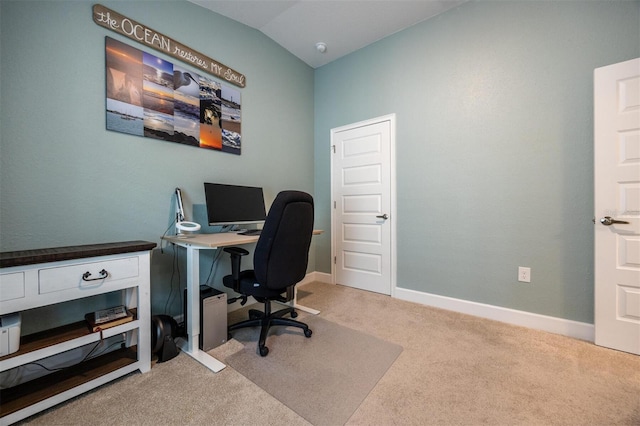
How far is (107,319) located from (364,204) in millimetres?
2529

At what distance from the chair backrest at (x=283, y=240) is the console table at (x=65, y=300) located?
0.71 m

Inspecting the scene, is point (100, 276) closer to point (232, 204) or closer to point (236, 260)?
point (236, 260)

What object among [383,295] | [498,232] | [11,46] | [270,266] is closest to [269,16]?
[11,46]

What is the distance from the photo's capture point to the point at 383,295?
9.38ft

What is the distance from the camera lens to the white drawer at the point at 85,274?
117 cm

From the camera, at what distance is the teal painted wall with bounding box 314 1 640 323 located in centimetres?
187

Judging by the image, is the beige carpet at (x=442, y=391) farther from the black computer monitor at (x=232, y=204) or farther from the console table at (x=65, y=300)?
the black computer monitor at (x=232, y=204)

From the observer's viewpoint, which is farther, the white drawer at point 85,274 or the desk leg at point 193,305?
the desk leg at point 193,305

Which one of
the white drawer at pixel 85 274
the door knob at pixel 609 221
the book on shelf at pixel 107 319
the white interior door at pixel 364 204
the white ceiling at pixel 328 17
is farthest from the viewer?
the white interior door at pixel 364 204

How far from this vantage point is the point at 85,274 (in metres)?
1.27

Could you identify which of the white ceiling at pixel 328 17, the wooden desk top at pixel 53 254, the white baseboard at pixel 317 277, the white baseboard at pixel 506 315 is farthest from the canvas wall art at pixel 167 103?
the white baseboard at pixel 506 315

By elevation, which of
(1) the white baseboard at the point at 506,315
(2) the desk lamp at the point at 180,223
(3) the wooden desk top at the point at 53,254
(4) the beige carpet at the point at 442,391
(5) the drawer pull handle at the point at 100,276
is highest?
(2) the desk lamp at the point at 180,223

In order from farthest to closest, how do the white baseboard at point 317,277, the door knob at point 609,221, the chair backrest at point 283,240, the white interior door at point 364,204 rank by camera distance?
the white baseboard at point 317,277, the white interior door at point 364,204, the door knob at point 609,221, the chair backrest at point 283,240

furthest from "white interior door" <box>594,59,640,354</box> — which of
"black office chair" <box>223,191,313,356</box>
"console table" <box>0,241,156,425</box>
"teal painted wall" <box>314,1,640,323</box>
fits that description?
"console table" <box>0,241,156,425</box>
